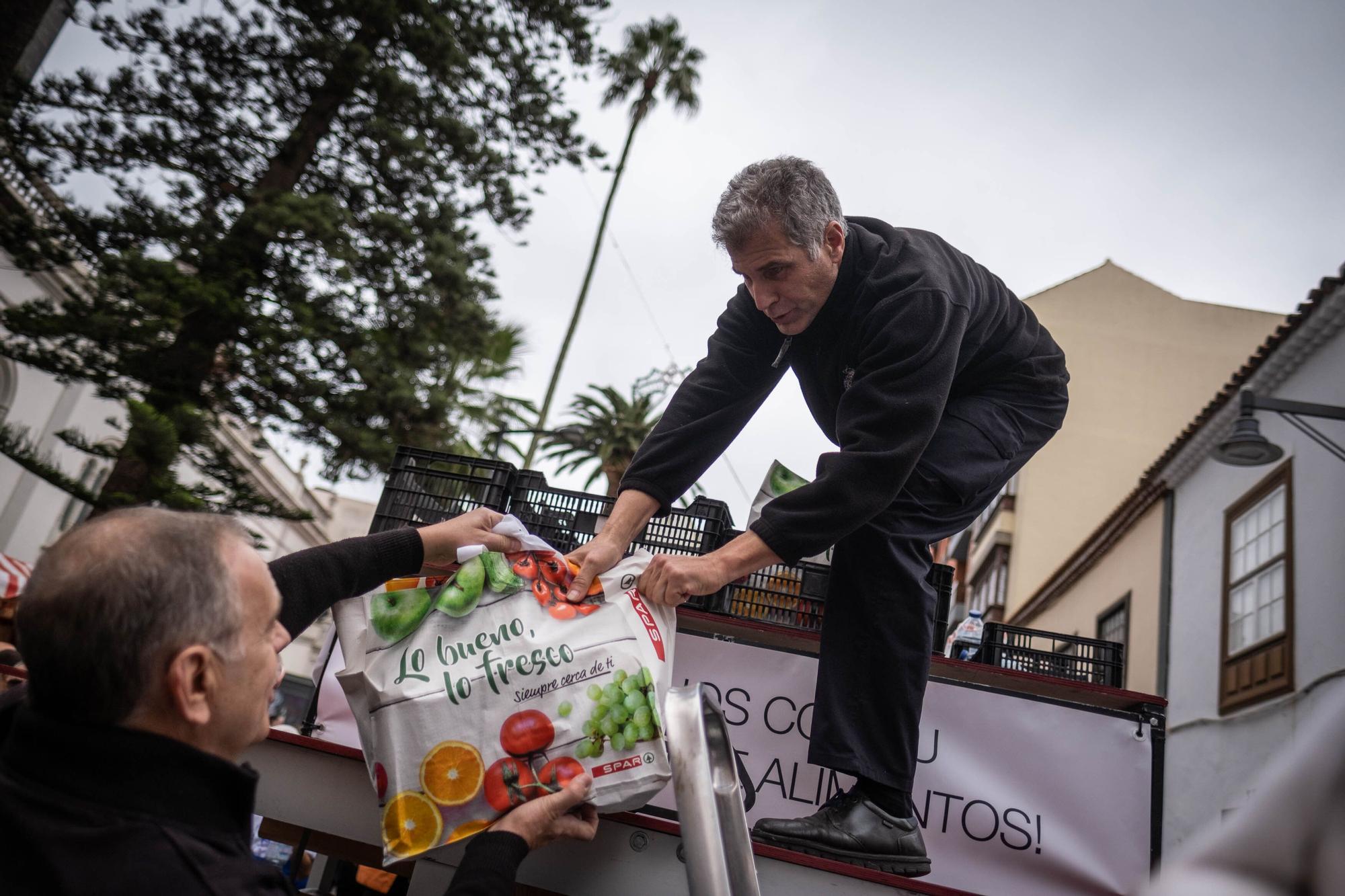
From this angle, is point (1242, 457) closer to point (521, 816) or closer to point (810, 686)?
point (810, 686)

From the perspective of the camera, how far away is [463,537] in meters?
2.05

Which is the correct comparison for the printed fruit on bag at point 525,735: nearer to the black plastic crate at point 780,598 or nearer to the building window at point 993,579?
the black plastic crate at point 780,598

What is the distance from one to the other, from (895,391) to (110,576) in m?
1.53

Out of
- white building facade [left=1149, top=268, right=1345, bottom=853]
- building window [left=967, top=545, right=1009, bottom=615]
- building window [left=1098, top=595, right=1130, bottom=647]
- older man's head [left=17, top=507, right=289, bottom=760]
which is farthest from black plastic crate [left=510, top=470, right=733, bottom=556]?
building window [left=967, top=545, right=1009, bottom=615]

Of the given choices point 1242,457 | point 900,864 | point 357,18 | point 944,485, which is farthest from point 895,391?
point 357,18

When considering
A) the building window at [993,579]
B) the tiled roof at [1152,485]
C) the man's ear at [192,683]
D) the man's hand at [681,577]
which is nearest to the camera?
the man's ear at [192,683]

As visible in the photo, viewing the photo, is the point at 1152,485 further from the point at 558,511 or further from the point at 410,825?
the point at 410,825

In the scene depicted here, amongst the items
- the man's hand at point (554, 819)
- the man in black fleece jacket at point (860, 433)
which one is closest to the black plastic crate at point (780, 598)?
the man in black fleece jacket at point (860, 433)

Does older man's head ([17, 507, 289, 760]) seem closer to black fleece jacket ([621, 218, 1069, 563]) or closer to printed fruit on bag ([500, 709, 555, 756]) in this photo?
printed fruit on bag ([500, 709, 555, 756])

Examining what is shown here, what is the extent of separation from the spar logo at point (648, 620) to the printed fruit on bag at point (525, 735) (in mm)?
286

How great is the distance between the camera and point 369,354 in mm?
12922

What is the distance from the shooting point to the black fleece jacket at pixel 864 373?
6.46 ft

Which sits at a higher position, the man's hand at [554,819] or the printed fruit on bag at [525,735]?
the printed fruit on bag at [525,735]

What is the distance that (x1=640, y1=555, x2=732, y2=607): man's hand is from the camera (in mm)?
1926
